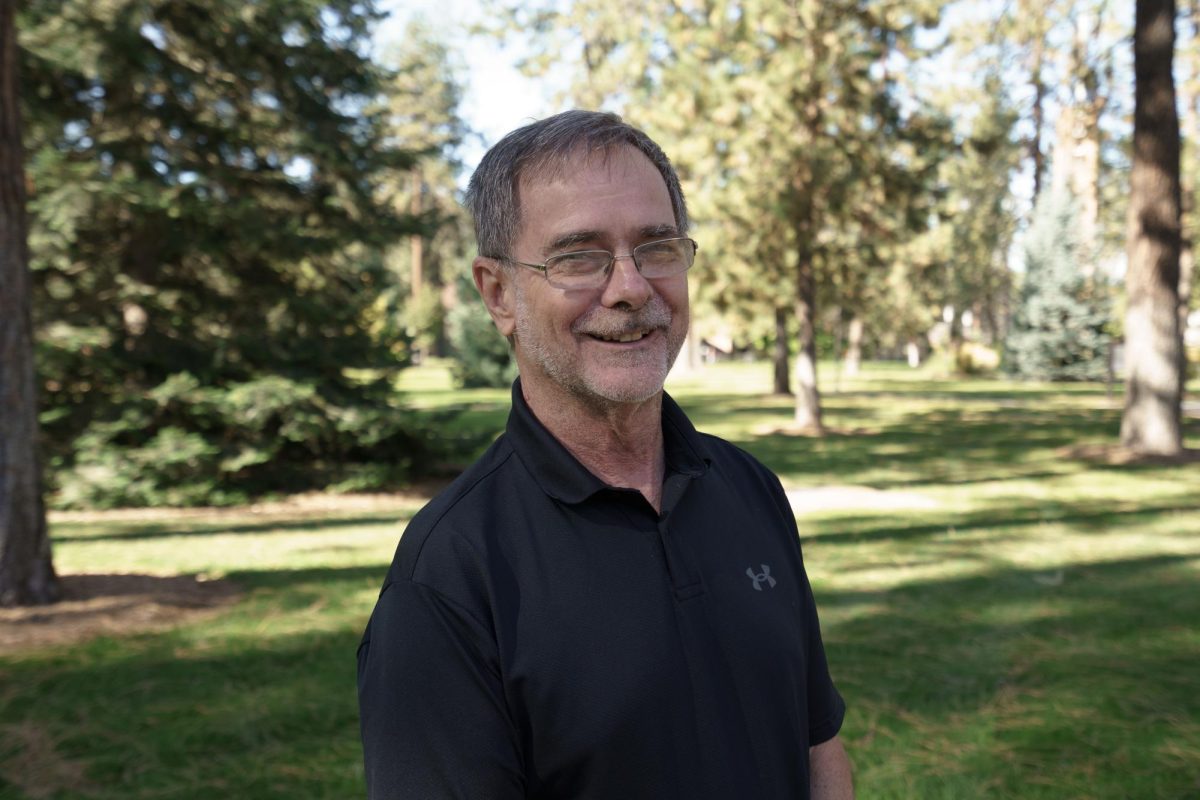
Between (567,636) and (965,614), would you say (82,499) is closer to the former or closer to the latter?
(965,614)

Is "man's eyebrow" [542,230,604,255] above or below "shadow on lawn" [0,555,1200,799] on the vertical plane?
above

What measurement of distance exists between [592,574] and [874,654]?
4.69m

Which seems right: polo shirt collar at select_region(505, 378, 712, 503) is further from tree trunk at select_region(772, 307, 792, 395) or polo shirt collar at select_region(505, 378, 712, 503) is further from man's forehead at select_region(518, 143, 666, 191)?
tree trunk at select_region(772, 307, 792, 395)

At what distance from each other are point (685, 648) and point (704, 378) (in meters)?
42.1

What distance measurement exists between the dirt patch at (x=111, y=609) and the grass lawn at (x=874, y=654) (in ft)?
0.47

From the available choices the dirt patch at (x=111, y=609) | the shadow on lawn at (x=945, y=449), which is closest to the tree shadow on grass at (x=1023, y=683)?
the dirt patch at (x=111, y=609)

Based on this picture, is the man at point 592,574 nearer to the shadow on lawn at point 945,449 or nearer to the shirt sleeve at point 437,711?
the shirt sleeve at point 437,711

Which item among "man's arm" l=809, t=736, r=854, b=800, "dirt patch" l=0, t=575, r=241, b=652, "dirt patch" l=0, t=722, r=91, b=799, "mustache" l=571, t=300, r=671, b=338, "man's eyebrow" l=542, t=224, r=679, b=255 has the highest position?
"man's eyebrow" l=542, t=224, r=679, b=255

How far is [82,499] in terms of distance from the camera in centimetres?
1173

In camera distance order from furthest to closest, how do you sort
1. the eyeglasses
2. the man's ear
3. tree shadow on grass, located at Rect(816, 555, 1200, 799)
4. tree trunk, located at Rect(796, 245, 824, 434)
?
tree trunk, located at Rect(796, 245, 824, 434) → tree shadow on grass, located at Rect(816, 555, 1200, 799) → the man's ear → the eyeglasses

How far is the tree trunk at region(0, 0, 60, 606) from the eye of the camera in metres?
6.45

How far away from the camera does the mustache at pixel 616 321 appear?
5.95ft

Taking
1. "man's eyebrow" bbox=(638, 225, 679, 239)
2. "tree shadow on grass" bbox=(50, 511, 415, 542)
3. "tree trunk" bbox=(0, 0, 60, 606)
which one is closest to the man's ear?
"man's eyebrow" bbox=(638, 225, 679, 239)

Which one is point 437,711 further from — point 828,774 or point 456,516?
point 828,774
